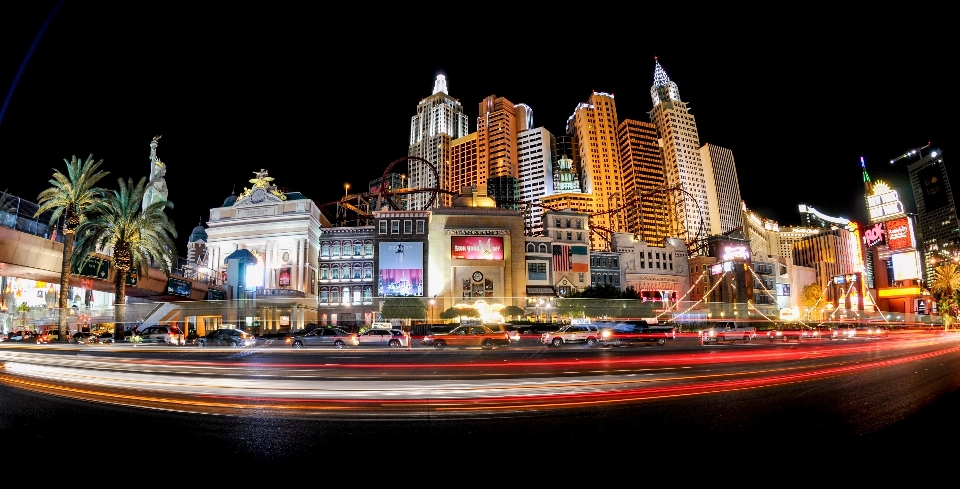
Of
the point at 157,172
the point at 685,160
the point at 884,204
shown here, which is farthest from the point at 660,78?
the point at 157,172

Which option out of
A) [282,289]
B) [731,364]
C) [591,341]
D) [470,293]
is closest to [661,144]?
[470,293]

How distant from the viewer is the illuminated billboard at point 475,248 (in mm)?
75812

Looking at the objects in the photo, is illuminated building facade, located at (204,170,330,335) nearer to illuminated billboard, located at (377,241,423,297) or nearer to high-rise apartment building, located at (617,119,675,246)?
illuminated billboard, located at (377,241,423,297)

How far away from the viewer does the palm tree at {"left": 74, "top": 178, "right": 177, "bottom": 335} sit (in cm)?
3393

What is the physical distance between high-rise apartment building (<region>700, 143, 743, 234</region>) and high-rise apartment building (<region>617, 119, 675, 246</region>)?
65.0 feet

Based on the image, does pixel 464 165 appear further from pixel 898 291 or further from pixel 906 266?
pixel 906 266

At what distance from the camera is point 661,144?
174 m

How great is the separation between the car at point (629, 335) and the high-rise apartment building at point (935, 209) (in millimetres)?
113361

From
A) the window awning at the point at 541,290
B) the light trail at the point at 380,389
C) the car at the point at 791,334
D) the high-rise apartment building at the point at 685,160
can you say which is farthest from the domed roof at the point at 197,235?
the high-rise apartment building at the point at 685,160

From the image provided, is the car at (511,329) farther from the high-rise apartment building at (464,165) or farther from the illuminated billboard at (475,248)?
the high-rise apartment building at (464,165)

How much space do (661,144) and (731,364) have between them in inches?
6679

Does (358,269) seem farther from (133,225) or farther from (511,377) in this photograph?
(511,377)

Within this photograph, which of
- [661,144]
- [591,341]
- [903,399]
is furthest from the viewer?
[661,144]

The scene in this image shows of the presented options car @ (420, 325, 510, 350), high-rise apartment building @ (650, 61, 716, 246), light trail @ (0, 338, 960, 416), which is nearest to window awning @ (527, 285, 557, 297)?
car @ (420, 325, 510, 350)
